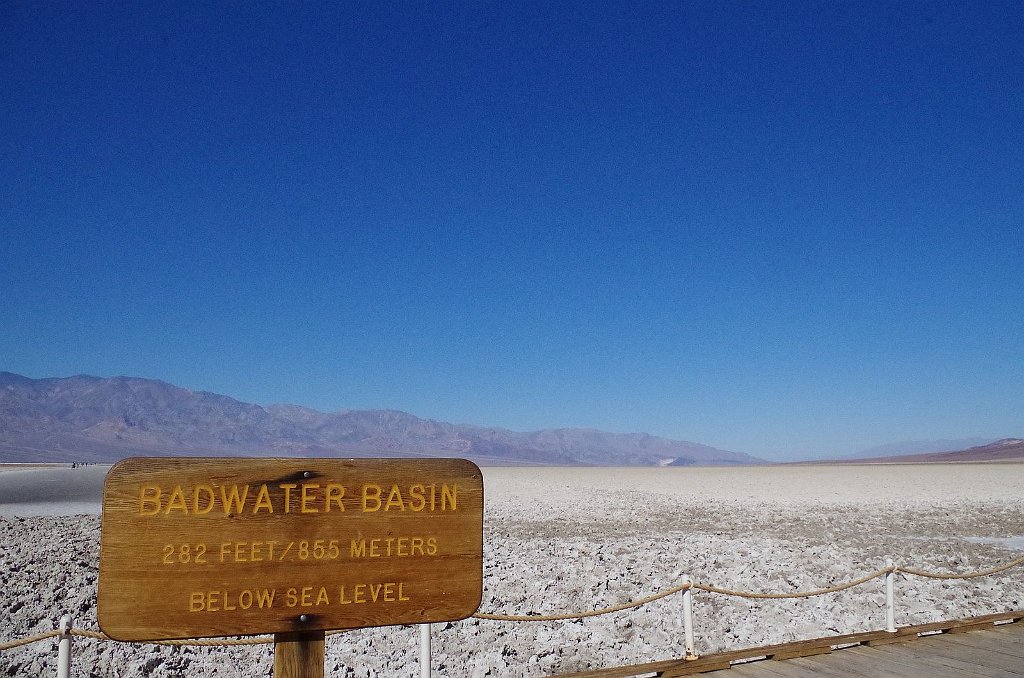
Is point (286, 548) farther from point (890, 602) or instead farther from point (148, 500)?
Answer: point (890, 602)

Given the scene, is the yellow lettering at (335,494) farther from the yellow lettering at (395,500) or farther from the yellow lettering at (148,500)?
the yellow lettering at (148,500)

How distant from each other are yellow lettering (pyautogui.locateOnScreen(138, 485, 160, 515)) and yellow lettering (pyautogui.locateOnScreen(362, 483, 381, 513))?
875mm

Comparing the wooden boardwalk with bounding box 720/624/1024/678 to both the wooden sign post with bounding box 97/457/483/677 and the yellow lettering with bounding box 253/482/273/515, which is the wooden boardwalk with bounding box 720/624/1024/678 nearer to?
the wooden sign post with bounding box 97/457/483/677

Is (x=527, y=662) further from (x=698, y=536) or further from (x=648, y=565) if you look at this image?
(x=698, y=536)

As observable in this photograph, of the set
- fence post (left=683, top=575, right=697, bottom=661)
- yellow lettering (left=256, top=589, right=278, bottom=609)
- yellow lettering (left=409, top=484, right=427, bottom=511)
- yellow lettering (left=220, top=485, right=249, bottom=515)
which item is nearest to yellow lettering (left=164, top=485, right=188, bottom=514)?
yellow lettering (left=220, top=485, right=249, bottom=515)

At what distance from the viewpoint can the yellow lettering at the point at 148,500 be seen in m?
3.23

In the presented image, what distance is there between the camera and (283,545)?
3.36m

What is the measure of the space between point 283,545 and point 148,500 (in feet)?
1.96

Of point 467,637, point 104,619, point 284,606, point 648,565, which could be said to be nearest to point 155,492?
point 104,619

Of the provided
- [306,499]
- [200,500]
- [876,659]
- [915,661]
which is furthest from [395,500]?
[915,661]

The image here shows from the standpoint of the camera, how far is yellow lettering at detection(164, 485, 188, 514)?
3.26 metres

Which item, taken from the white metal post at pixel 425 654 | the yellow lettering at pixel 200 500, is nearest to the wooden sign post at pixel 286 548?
the yellow lettering at pixel 200 500

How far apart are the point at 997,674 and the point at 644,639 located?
6040 millimetres

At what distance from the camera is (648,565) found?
17500mm
